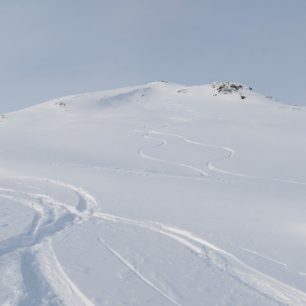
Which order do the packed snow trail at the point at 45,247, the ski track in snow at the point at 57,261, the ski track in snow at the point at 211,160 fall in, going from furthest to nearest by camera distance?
1. the ski track in snow at the point at 211,160
2. the ski track in snow at the point at 57,261
3. the packed snow trail at the point at 45,247

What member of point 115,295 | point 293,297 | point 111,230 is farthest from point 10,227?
point 293,297

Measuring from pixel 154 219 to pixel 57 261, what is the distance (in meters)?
2.84

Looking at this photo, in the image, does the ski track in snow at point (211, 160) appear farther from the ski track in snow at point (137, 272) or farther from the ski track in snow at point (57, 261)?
the ski track in snow at point (137, 272)

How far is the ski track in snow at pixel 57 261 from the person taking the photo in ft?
17.9

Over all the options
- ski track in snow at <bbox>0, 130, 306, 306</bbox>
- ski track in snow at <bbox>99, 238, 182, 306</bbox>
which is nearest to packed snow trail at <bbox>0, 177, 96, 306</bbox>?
ski track in snow at <bbox>0, 130, 306, 306</bbox>

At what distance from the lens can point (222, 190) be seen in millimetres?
12570


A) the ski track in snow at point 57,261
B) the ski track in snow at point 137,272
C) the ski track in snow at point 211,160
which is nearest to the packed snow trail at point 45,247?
the ski track in snow at point 57,261

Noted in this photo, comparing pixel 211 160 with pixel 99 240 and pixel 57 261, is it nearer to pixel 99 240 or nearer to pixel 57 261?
pixel 99 240

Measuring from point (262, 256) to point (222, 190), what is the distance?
559cm

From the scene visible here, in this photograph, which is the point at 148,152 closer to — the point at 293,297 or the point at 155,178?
the point at 155,178

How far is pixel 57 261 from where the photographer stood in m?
6.55

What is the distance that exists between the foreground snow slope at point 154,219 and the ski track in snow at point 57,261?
0.06 ft

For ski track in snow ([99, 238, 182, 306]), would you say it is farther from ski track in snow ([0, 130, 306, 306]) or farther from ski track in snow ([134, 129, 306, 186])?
ski track in snow ([134, 129, 306, 186])

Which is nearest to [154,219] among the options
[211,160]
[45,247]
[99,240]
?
[99,240]
